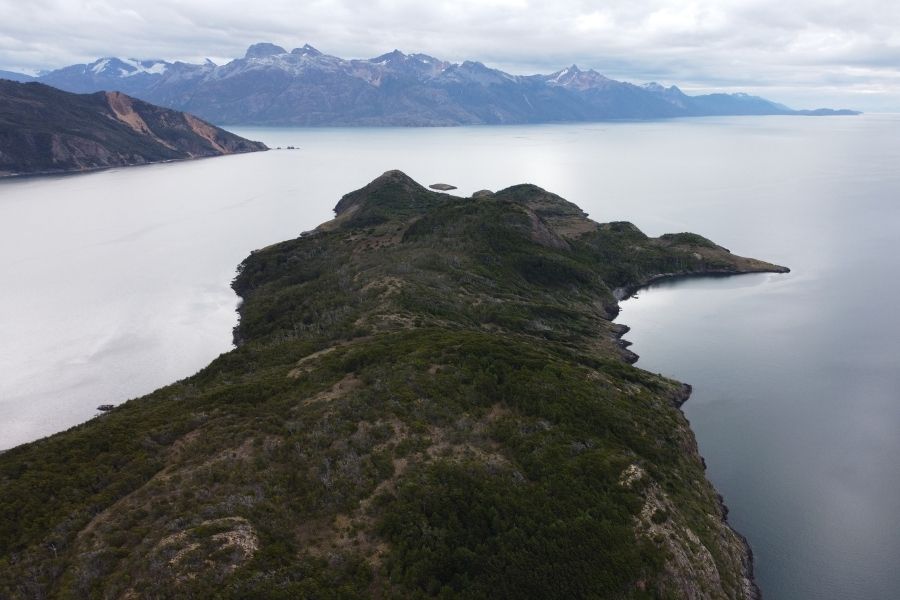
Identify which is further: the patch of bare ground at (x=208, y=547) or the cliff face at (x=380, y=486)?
the cliff face at (x=380, y=486)

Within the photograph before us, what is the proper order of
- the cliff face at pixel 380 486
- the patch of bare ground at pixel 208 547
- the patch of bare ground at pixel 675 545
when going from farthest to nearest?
the patch of bare ground at pixel 675 545, the cliff face at pixel 380 486, the patch of bare ground at pixel 208 547

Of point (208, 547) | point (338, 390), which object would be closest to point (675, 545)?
point (208, 547)

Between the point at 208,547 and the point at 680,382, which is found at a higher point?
the point at 208,547

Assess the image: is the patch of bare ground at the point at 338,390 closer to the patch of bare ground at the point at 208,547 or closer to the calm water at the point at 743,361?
the patch of bare ground at the point at 208,547

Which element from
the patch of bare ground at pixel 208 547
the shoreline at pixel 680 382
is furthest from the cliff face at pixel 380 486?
the shoreline at pixel 680 382

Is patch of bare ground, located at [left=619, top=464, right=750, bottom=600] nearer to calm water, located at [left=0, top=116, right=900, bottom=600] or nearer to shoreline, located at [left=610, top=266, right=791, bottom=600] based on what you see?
shoreline, located at [left=610, top=266, right=791, bottom=600]

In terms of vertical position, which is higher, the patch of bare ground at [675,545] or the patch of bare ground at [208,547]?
the patch of bare ground at [208,547]

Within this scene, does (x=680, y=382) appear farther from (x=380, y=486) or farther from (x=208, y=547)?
(x=208, y=547)

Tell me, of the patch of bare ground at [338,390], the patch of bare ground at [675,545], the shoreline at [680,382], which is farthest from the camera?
the patch of bare ground at [338,390]

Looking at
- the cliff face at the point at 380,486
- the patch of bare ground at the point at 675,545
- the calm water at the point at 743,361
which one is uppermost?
the cliff face at the point at 380,486
